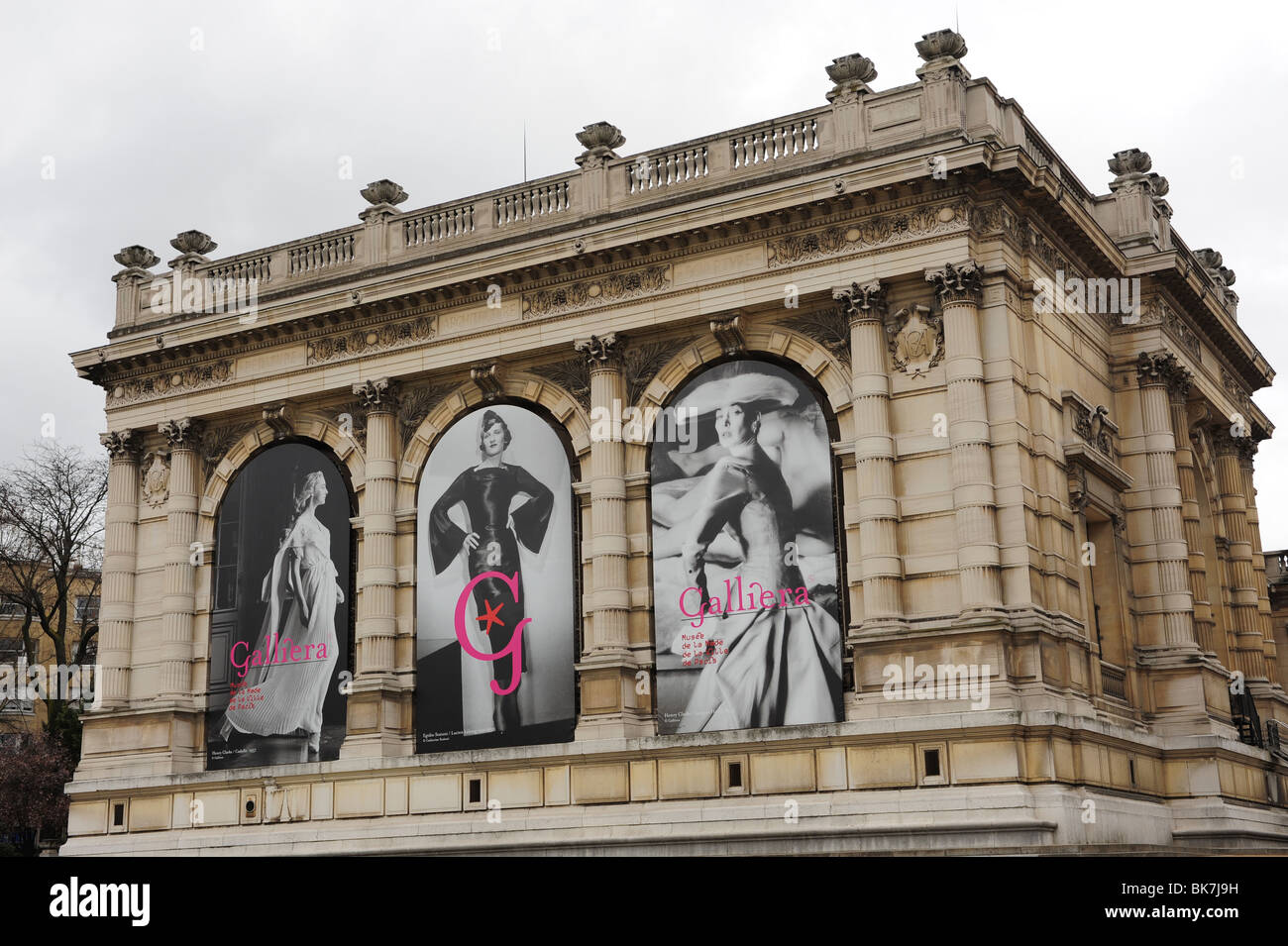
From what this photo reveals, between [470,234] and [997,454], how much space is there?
1432cm

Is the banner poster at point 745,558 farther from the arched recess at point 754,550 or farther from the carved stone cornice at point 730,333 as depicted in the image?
the carved stone cornice at point 730,333

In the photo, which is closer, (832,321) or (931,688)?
(931,688)

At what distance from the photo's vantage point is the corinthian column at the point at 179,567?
124ft

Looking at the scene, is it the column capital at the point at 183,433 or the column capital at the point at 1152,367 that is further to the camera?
the column capital at the point at 183,433

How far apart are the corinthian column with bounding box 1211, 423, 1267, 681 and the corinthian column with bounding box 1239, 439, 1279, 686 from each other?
8.2 inches

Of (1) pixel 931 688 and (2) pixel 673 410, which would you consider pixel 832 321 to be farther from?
(1) pixel 931 688

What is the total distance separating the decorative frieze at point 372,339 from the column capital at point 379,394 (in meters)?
0.87

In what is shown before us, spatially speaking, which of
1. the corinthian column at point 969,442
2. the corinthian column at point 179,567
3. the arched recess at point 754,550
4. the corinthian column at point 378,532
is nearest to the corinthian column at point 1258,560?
the corinthian column at point 969,442

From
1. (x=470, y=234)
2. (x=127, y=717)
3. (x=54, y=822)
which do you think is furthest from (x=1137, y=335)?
(x=54, y=822)

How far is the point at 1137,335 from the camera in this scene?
36875 millimetres

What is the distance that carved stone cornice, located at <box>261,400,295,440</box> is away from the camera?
1503 inches

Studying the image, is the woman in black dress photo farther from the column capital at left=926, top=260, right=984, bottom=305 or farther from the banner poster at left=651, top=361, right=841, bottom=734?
the column capital at left=926, top=260, right=984, bottom=305
